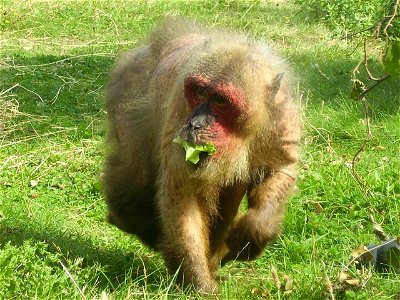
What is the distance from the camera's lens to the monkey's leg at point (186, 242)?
5.20 metres

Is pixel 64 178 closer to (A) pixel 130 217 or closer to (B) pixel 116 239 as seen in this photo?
(B) pixel 116 239

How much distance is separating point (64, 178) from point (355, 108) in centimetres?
341

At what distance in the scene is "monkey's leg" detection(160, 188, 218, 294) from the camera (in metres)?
5.20

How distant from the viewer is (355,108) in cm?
930

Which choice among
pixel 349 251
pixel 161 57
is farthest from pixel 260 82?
pixel 349 251

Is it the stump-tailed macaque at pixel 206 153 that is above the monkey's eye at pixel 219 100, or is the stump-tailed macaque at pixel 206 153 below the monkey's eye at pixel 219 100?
below

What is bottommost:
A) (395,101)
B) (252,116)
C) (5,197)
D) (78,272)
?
(395,101)

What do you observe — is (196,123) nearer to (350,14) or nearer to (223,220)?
(223,220)

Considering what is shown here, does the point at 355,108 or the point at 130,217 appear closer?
the point at 130,217

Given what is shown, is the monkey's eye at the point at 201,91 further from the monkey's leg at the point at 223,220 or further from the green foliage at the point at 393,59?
the green foliage at the point at 393,59

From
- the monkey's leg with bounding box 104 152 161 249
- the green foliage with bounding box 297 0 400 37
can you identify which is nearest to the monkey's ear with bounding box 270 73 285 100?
the monkey's leg with bounding box 104 152 161 249

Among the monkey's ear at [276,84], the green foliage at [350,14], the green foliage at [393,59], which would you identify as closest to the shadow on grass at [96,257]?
the monkey's ear at [276,84]

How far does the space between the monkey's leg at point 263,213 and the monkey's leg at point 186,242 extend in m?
0.41

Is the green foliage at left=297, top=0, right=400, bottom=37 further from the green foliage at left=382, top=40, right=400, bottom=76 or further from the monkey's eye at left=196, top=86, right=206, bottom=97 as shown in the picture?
the green foliage at left=382, top=40, right=400, bottom=76
